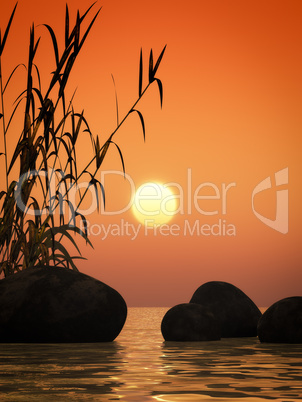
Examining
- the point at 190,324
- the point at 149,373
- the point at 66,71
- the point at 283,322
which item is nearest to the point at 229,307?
the point at 190,324

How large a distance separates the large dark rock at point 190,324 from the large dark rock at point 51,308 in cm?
114

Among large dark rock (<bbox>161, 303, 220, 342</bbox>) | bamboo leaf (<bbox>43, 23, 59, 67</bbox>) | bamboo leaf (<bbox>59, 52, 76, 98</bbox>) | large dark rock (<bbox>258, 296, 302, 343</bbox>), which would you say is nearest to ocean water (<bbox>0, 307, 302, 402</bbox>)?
large dark rock (<bbox>258, 296, 302, 343</bbox>)

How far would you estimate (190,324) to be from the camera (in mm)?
11469

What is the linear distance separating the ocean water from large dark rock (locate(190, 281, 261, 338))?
2966 mm

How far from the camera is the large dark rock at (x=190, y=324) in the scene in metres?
11.5

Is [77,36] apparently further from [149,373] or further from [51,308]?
[149,373]

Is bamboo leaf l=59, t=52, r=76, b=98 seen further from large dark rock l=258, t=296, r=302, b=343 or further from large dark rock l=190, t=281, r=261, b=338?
large dark rock l=190, t=281, r=261, b=338

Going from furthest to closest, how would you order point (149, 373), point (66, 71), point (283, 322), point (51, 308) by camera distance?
point (283, 322), point (51, 308), point (66, 71), point (149, 373)

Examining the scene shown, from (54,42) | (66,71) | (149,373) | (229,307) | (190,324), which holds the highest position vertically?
(54,42)

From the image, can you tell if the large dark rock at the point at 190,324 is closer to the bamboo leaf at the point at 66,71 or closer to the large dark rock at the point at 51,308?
the large dark rock at the point at 51,308

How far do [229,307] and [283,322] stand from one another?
2331 mm

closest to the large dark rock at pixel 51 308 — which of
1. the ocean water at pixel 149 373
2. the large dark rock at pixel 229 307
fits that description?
the ocean water at pixel 149 373

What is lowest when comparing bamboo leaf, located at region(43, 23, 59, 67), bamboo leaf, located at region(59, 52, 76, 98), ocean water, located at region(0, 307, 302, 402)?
ocean water, located at region(0, 307, 302, 402)

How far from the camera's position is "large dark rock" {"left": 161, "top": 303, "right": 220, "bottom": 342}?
37.7ft
